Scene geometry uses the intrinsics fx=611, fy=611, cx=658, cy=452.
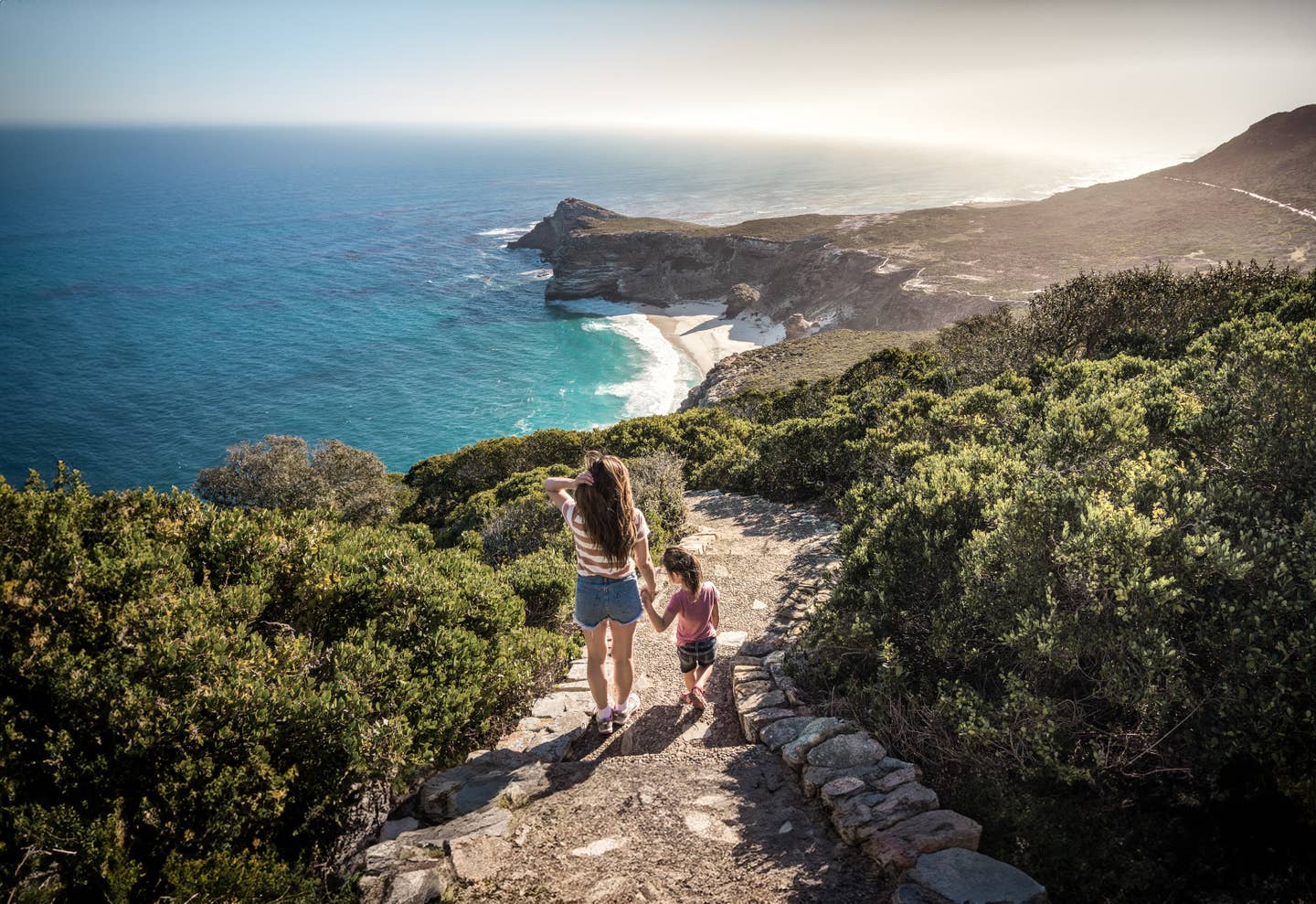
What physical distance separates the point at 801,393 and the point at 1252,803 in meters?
20.8

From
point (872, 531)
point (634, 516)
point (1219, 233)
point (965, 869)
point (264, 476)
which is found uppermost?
point (1219, 233)

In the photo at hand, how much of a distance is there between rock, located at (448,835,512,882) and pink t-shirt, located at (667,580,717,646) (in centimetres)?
234

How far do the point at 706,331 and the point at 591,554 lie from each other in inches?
2458

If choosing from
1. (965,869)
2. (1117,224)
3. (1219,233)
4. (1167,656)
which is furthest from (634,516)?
(1117,224)

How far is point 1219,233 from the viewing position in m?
54.4

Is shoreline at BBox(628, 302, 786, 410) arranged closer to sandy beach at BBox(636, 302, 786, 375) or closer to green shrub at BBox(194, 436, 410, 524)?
sandy beach at BBox(636, 302, 786, 375)

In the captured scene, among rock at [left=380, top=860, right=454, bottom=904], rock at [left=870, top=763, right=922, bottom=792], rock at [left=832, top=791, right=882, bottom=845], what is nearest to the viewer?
rock at [left=380, top=860, right=454, bottom=904]

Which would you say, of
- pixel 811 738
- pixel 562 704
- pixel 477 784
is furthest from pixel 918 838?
pixel 562 704

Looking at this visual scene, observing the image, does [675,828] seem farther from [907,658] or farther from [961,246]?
[961,246]

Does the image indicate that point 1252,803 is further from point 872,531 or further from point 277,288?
point 277,288

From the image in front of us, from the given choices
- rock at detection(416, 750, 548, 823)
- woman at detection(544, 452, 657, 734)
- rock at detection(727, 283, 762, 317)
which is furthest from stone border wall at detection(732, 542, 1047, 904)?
rock at detection(727, 283, 762, 317)

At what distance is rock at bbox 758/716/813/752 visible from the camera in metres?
5.42

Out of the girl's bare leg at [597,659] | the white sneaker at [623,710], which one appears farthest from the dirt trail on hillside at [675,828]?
the girl's bare leg at [597,659]

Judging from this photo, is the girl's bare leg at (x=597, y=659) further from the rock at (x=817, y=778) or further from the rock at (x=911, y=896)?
the rock at (x=911, y=896)
